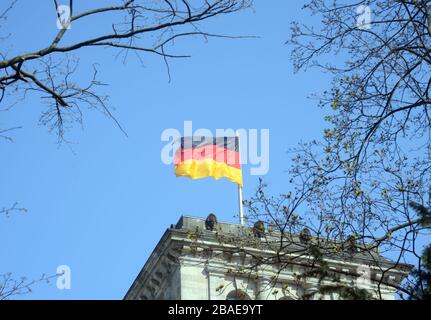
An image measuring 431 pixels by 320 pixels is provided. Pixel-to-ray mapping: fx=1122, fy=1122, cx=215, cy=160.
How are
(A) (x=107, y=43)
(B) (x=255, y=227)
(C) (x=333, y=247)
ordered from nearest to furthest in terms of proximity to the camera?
(A) (x=107, y=43), (C) (x=333, y=247), (B) (x=255, y=227)

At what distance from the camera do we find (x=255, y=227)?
23.6m

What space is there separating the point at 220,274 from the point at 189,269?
1921 mm

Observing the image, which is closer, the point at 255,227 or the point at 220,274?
the point at 255,227

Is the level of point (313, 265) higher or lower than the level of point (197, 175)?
lower

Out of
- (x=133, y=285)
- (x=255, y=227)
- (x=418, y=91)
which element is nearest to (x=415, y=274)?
(x=418, y=91)

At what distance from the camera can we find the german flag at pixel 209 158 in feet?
168

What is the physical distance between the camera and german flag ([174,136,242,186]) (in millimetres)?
51156

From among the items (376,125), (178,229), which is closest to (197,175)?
(178,229)

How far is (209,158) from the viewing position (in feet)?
170

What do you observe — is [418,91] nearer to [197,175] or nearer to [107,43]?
[107,43]

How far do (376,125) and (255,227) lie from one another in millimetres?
4125

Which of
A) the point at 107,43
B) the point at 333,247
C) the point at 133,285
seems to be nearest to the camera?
the point at 107,43

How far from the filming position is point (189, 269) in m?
50.8
